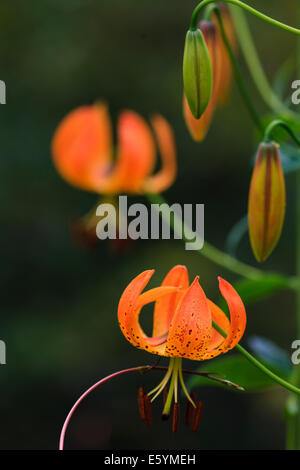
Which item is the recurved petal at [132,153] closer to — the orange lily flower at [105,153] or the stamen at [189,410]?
the orange lily flower at [105,153]

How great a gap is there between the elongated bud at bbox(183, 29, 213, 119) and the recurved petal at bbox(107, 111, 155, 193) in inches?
30.1

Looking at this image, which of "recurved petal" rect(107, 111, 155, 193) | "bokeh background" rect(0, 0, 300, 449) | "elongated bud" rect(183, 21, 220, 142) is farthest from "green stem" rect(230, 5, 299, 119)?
"bokeh background" rect(0, 0, 300, 449)

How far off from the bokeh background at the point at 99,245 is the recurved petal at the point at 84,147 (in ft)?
5.37

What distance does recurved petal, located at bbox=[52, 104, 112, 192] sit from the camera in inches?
59.1

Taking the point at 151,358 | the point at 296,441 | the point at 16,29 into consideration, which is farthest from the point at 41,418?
the point at 296,441

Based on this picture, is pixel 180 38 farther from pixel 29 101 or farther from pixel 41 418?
pixel 41 418

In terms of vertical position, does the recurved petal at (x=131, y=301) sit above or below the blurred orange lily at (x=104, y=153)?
below

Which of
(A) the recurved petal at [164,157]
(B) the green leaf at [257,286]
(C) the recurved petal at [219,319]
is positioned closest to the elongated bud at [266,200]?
(C) the recurved petal at [219,319]

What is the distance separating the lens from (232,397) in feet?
11.5

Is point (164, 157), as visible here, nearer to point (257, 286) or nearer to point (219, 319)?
point (257, 286)

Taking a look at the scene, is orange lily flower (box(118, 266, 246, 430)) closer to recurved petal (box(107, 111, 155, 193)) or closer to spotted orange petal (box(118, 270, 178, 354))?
spotted orange petal (box(118, 270, 178, 354))

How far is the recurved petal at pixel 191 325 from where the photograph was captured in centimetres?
69

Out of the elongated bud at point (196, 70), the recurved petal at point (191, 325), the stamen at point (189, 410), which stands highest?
the elongated bud at point (196, 70)

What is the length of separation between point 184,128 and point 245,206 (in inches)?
17.5
